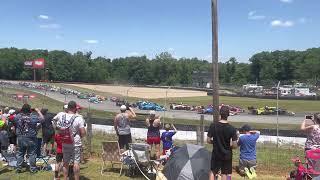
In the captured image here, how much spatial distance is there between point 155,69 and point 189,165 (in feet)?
549

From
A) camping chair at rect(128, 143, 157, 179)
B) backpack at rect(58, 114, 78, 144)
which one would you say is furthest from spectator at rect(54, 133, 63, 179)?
camping chair at rect(128, 143, 157, 179)

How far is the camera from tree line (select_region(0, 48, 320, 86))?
164500 millimetres

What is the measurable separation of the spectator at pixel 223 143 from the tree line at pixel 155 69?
149839 millimetres

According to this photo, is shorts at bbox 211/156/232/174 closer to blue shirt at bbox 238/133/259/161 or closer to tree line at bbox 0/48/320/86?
blue shirt at bbox 238/133/259/161

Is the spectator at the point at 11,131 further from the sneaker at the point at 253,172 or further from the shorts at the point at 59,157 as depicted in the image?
the sneaker at the point at 253,172

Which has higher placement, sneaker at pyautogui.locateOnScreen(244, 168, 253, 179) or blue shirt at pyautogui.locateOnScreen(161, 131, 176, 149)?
blue shirt at pyautogui.locateOnScreen(161, 131, 176, 149)

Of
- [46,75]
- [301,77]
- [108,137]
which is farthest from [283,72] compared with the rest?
[108,137]

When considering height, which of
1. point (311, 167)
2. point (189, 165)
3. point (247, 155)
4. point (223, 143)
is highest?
point (223, 143)

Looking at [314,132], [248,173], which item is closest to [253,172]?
[248,173]

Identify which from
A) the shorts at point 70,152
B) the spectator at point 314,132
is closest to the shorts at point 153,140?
the shorts at point 70,152

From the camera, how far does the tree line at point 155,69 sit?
164 meters

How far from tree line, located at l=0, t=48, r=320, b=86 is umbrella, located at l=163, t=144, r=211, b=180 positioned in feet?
487

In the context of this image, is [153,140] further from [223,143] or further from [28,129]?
[223,143]

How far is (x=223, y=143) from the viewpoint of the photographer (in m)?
8.35
